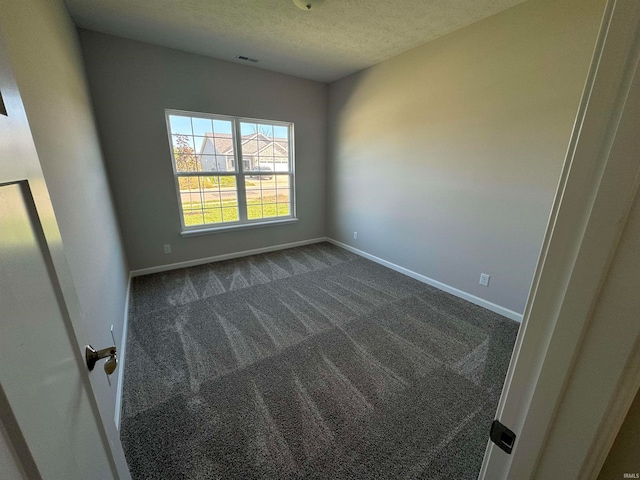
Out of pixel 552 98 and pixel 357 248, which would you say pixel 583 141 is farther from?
pixel 357 248

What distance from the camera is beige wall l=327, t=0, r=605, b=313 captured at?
1961 mm

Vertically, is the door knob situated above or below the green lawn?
above

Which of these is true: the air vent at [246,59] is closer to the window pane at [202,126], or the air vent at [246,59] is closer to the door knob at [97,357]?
the window pane at [202,126]

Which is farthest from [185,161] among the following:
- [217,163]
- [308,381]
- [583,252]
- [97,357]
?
[583,252]

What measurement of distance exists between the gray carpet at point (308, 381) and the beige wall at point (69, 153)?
0.35 metres

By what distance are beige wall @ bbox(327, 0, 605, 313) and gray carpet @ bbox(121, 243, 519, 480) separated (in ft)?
1.87

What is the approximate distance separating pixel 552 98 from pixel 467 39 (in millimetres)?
985

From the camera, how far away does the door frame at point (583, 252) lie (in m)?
0.34

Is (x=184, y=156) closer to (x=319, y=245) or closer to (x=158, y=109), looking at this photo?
(x=158, y=109)

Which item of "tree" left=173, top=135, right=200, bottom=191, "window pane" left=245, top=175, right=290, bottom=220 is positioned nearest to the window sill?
"window pane" left=245, top=175, right=290, bottom=220

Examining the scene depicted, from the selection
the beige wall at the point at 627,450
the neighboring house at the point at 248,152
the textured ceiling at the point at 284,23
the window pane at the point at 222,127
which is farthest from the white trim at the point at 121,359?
the textured ceiling at the point at 284,23

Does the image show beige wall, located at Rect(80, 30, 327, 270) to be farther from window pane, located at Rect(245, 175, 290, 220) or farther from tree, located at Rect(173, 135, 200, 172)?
window pane, located at Rect(245, 175, 290, 220)

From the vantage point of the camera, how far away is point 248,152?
148 inches

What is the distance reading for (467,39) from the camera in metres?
2.38
